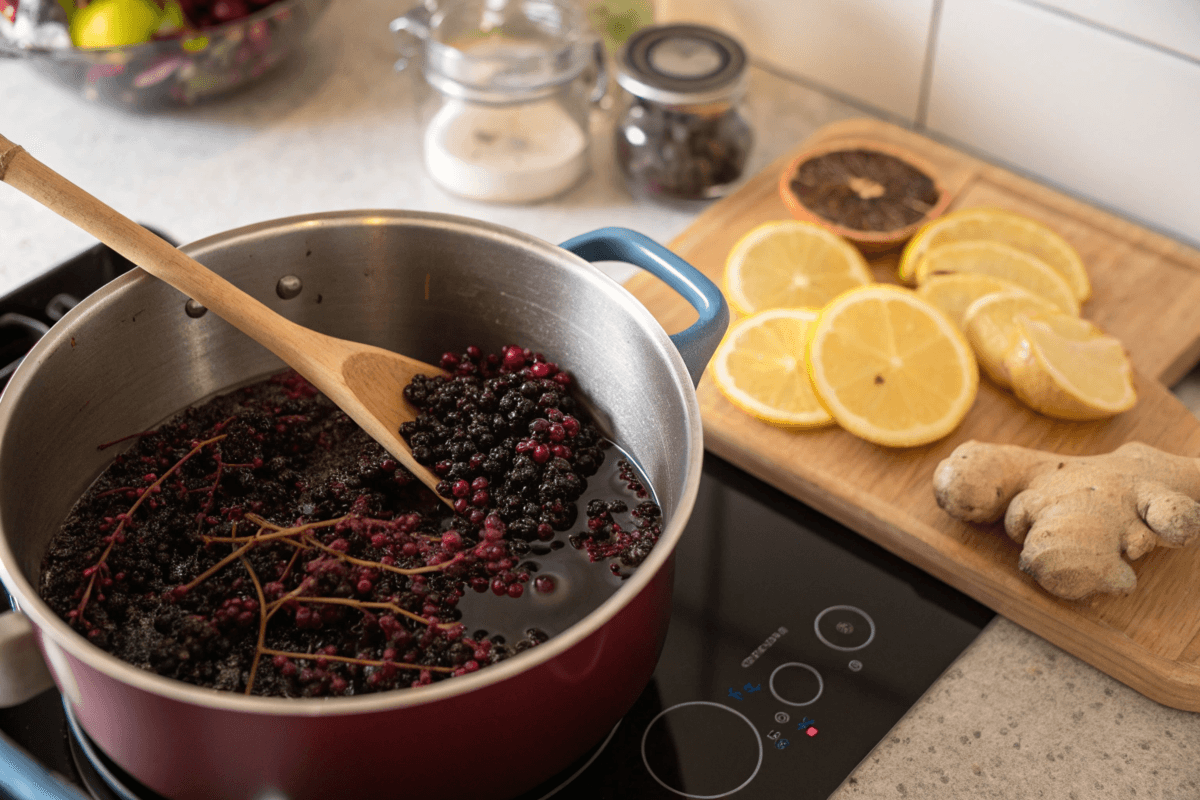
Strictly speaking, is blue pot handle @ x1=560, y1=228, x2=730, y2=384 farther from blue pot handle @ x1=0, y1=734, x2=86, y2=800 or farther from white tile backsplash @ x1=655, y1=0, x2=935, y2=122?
white tile backsplash @ x1=655, y1=0, x2=935, y2=122

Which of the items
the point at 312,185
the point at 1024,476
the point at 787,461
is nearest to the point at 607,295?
the point at 787,461

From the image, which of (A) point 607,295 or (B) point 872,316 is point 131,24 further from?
(B) point 872,316

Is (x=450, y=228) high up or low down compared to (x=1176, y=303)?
up

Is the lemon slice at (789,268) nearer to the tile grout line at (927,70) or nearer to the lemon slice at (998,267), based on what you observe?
the lemon slice at (998,267)

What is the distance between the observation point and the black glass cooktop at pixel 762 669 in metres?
0.81

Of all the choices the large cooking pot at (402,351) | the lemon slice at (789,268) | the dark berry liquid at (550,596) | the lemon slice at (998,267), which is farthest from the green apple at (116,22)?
the lemon slice at (998,267)

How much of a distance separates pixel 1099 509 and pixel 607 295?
473mm

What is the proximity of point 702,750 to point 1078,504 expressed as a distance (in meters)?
0.40

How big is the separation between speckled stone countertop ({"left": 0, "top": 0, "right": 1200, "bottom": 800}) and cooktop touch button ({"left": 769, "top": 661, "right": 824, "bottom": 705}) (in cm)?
7

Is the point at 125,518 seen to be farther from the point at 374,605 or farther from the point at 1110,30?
the point at 1110,30

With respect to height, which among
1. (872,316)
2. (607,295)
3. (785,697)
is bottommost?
(785,697)

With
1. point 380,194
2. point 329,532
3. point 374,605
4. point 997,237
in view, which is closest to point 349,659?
point 374,605

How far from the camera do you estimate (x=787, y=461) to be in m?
1.05

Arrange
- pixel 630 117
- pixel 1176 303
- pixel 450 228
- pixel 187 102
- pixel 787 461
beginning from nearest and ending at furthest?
pixel 450 228 < pixel 787 461 < pixel 1176 303 < pixel 630 117 < pixel 187 102
